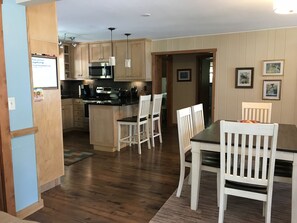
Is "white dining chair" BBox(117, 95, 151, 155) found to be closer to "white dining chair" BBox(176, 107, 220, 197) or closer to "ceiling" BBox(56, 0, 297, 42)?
"ceiling" BBox(56, 0, 297, 42)

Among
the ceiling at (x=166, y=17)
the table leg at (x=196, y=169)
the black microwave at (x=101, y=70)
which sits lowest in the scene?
the table leg at (x=196, y=169)

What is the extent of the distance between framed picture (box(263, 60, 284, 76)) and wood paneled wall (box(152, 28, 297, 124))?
67mm

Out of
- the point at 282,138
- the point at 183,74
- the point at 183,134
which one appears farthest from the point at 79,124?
the point at 282,138

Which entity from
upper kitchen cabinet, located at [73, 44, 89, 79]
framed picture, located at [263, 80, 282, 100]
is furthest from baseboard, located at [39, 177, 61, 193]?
framed picture, located at [263, 80, 282, 100]

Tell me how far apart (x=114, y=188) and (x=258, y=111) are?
233 centimetres

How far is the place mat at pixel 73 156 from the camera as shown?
4234mm

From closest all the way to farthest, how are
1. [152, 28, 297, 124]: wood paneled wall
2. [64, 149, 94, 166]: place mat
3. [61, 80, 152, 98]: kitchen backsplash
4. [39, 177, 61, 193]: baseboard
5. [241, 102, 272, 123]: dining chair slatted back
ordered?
[39, 177, 61, 193]: baseboard
[241, 102, 272, 123]: dining chair slatted back
[64, 149, 94, 166]: place mat
[152, 28, 297, 124]: wood paneled wall
[61, 80, 152, 98]: kitchen backsplash

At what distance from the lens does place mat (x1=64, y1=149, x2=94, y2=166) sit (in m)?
4.23

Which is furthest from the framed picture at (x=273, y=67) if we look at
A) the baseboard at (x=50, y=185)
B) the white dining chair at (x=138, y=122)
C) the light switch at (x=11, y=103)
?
the light switch at (x=11, y=103)

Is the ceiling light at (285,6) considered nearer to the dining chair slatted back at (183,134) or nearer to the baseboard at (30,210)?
the dining chair slatted back at (183,134)

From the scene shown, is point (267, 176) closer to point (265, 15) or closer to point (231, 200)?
point (231, 200)

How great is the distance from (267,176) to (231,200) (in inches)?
31.6

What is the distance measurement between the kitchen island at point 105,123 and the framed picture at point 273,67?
9.11 feet

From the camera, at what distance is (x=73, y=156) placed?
452 centimetres
